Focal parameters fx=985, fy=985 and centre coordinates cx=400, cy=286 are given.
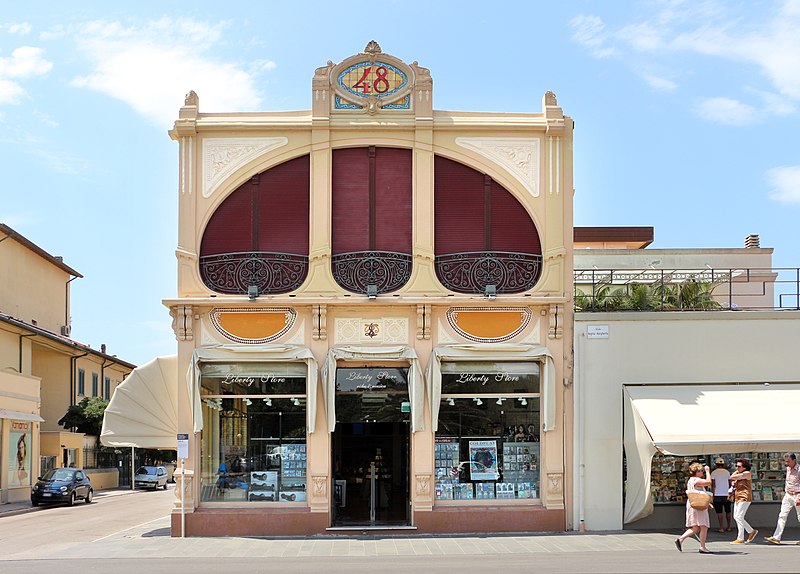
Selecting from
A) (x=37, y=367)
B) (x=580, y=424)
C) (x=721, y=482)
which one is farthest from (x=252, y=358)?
(x=37, y=367)

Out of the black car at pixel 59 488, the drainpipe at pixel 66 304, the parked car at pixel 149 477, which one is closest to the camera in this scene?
Result: the black car at pixel 59 488

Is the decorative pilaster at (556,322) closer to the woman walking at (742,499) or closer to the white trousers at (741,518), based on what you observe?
the woman walking at (742,499)

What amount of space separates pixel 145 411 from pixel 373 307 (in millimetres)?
5564

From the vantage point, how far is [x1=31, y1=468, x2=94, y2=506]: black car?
37.2 meters

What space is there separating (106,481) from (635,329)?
41.5 meters

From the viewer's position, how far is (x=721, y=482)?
2072 cm

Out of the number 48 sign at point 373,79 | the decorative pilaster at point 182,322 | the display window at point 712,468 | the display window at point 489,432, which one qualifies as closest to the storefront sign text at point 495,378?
the display window at point 489,432

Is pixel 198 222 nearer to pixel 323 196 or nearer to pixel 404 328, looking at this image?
pixel 323 196

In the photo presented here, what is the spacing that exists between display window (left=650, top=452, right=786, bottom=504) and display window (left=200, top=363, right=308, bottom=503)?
776 centimetres

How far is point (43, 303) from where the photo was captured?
5297 cm

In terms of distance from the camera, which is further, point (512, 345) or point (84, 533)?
point (84, 533)

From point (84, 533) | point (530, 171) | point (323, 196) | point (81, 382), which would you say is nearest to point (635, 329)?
point (530, 171)

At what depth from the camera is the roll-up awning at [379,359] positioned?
68.4 ft

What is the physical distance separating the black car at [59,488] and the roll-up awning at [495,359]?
21859 mm
